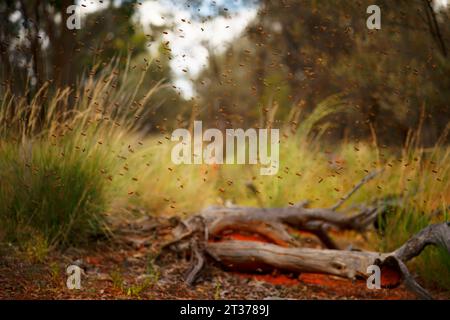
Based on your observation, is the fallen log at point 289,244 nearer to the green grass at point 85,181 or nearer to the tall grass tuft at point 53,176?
the green grass at point 85,181

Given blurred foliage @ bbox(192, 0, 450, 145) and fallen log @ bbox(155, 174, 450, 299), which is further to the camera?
blurred foliage @ bbox(192, 0, 450, 145)

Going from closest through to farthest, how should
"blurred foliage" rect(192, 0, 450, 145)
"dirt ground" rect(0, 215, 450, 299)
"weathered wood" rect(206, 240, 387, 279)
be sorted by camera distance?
"dirt ground" rect(0, 215, 450, 299)
"weathered wood" rect(206, 240, 387, 279)
"blurred foliage" rect(192, 0, 450, 145)

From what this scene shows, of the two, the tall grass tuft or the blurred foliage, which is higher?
the blurred foliage

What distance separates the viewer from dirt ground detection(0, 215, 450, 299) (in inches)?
152

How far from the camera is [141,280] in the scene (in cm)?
430

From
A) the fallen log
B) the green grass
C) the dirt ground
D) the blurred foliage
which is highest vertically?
the blurred foliage

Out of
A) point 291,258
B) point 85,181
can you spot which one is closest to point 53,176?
point 85,181

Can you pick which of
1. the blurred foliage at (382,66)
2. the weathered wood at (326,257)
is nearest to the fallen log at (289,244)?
the weathered wood at (326,257)

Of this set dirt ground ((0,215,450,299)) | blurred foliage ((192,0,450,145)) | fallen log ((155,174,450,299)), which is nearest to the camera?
dirt ground ((0,215,450,299))

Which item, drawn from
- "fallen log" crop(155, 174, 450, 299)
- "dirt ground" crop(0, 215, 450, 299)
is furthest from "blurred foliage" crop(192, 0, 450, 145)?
"dirt ground" crop(0, 215, 450, 299)

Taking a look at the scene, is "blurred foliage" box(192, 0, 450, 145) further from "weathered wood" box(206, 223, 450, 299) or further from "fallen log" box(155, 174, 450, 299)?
"weathered wood" box(206, 223, 450, 299)

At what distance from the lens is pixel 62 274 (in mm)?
4113

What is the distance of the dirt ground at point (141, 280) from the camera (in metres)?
3.86
